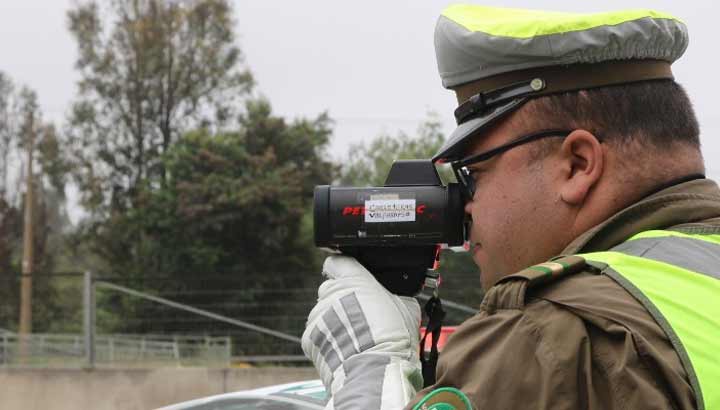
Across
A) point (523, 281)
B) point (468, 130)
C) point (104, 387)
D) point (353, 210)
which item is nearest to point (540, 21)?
point (468, 130)

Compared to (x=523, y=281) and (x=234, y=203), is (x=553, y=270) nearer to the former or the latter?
(x=523, y=281)

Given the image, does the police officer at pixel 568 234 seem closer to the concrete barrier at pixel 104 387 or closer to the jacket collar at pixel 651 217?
the jacket collar at pixel 651 217

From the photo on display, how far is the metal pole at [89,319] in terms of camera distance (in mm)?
8469

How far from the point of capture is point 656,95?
1.19 metres

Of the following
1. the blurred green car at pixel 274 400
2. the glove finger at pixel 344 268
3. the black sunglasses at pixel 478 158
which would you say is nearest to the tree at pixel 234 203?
the blurred green car at pixel 274 400

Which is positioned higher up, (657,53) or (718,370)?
(657,53)

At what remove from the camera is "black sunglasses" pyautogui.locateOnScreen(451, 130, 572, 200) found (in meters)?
1.18

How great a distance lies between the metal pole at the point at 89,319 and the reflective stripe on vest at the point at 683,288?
314 inches

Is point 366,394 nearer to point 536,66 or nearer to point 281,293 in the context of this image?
point 536,66

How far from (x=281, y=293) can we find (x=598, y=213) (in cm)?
849

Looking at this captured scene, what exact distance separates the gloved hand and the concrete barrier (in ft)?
22.2

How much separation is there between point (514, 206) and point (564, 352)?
36cm

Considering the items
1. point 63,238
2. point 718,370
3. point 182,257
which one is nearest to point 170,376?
point 718,370

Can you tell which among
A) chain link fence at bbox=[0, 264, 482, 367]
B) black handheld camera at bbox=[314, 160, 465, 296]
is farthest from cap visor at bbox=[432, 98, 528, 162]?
chain link fence at bbox=[0, 264, 482, 367]
